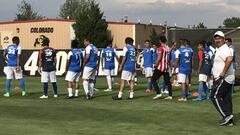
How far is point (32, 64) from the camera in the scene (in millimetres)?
31656

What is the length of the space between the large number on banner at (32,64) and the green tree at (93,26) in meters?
22.6

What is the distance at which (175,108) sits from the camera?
13430 mm

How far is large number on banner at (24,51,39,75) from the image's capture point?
3145 centimetres

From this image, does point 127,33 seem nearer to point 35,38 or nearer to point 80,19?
point 80,19

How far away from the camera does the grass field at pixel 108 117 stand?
32.6 feet

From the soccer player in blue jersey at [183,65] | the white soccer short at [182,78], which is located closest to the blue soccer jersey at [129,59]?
the soccer player in blue jersey at [183,65]

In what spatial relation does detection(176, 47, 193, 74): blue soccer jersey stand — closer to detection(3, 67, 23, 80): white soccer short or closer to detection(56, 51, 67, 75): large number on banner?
detection(3, 67, 23, 80): white soccer short

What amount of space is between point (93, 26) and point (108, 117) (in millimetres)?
44357

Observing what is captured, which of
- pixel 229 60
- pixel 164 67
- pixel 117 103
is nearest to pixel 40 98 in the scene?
pixel 117 103

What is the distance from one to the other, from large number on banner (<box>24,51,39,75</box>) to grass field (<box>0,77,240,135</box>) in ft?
50.8

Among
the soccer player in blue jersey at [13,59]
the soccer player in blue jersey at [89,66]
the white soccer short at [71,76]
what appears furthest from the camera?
the soccer player in blue jersey at [13,59]

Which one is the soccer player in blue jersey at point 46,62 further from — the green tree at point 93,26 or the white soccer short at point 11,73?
the green tree at point 93,26

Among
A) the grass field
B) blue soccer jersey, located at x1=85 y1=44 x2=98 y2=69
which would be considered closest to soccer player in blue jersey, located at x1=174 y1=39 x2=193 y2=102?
the grass field

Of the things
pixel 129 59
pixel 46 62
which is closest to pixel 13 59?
pixel 46 62
